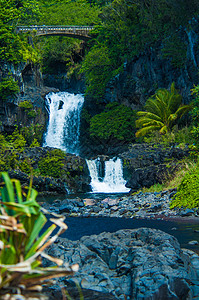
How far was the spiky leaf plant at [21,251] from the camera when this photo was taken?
1.54m

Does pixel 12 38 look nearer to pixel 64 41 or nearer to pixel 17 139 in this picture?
pixel 17 139

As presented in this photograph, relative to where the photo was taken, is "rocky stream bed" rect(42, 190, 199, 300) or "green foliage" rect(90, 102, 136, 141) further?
"green foliage" rect(90, 102, 136, 141)

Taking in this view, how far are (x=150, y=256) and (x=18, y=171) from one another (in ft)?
60.8

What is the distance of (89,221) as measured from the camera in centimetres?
1068

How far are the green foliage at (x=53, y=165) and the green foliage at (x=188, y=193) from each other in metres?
12.6

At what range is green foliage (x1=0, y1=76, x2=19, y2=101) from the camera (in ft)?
97.0

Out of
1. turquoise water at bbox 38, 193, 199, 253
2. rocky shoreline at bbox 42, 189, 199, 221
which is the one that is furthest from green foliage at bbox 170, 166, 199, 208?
turquoise water at bbox 38, 193, 199, 253

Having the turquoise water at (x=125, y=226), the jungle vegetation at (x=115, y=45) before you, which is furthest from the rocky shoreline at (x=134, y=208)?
the jungle vegetation at (x=115, y=45)

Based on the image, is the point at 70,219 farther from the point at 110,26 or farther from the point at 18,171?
the point at 110,26

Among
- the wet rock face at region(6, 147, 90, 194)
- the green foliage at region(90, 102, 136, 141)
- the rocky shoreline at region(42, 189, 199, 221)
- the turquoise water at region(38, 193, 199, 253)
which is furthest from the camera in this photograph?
the green foliage at region(90, 102, 136, 141)

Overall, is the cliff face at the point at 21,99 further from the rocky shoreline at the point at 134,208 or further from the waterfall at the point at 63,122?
the rocky shoreline at the point at 134,208

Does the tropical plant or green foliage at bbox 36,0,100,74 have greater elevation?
green foliage at bbox 36,0,100,74

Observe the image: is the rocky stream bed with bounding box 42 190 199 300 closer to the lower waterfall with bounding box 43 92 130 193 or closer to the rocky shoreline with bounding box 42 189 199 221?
the rocky shoreline with bounding box 42 189 199 221

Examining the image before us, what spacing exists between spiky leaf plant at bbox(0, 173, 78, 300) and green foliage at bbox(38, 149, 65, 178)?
69.7 ft
